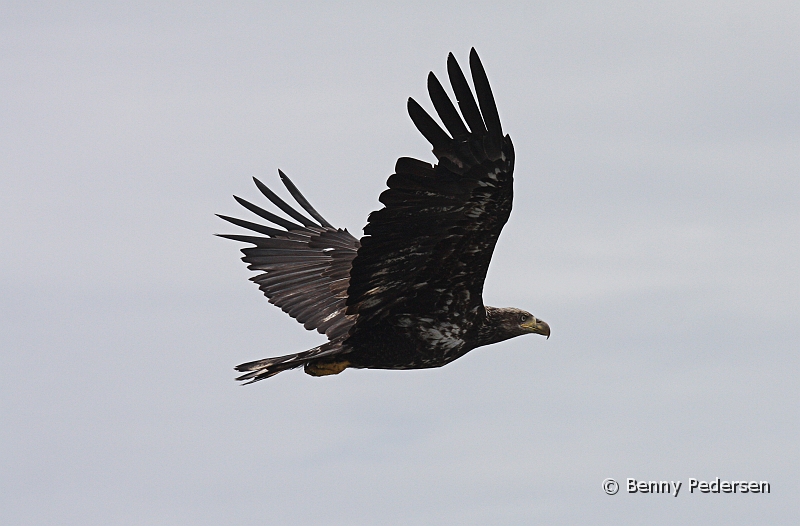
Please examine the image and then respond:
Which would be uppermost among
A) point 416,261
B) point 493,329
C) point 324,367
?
point 416,261

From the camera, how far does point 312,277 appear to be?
16031 mm

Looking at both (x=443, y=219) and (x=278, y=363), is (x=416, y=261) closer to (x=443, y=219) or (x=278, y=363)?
(x=443, y=219)

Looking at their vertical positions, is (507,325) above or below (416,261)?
below

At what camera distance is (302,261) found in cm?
1636

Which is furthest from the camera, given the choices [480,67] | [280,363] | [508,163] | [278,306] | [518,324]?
[278,306]

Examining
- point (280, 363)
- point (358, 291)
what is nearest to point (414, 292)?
point (358, 291)

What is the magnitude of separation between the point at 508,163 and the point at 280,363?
134 inches

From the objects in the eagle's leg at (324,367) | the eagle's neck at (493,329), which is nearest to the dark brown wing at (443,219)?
the eagle's neck at (493,329)

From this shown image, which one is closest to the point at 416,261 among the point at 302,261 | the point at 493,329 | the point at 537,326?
the point at 493,329

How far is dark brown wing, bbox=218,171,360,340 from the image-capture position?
1545 centimetres

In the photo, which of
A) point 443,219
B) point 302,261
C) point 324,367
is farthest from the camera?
point 302,261

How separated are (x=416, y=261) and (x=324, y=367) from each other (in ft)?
6.62

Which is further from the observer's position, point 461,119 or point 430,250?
Result: point 430,250

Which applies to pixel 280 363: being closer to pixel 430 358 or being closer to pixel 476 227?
pixel 430 358
